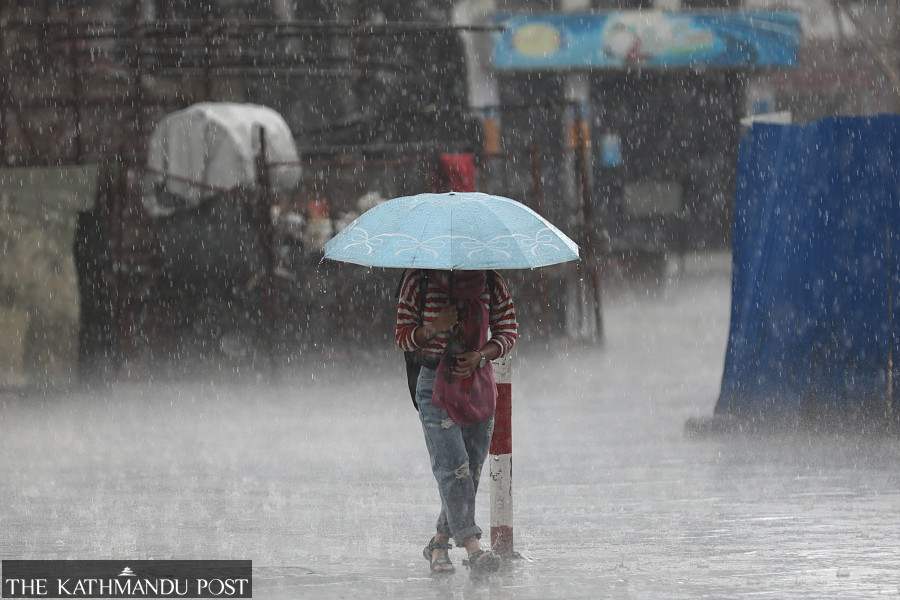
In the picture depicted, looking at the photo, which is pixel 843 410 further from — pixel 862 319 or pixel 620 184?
pixel 620 184

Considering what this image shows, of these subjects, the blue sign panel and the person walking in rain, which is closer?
the person walking in rain

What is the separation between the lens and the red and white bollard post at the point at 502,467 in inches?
→ 242

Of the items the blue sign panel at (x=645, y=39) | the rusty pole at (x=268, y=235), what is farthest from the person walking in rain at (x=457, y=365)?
the blue sign panel at (x=645, y=39)

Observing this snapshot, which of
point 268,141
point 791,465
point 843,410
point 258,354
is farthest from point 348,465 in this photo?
point 268,141

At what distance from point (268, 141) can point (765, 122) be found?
7.00 m

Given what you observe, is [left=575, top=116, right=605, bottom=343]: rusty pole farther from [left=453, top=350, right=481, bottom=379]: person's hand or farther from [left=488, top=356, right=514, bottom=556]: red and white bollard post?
[left=453, top=350, right=481, bottom=379]: person's hand

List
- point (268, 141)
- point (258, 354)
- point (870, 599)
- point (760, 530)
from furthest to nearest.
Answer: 1. point (268, 141)
2. point (258, 354)
3. point (760, 530)
4. point (870, 599)

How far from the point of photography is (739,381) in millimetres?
9953

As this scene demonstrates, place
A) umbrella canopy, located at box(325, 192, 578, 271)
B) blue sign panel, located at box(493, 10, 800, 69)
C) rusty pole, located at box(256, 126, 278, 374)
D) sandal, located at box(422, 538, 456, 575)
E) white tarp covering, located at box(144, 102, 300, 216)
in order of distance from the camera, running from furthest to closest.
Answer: blue sign panel, located at box(493, 10, 800, 69)
white tarp covering, located at box(144, 102, 300, 216)
rusty pole, located at box(256, 126, 278, 374)
sandal, located at box(422, 538, 456, 575)
umbrella canopy, located at box(325, 192, 578, 271)

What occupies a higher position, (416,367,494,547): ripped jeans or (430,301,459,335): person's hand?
(430,301,459,335): person's hand

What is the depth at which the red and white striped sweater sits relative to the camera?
230 inches

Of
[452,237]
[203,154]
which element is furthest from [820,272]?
[203,154]

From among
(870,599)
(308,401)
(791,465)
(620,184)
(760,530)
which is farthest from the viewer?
(620,184)

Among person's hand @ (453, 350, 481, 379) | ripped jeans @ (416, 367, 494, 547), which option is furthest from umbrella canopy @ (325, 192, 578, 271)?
ripped jeans @ (416, 367, 494, 547)
